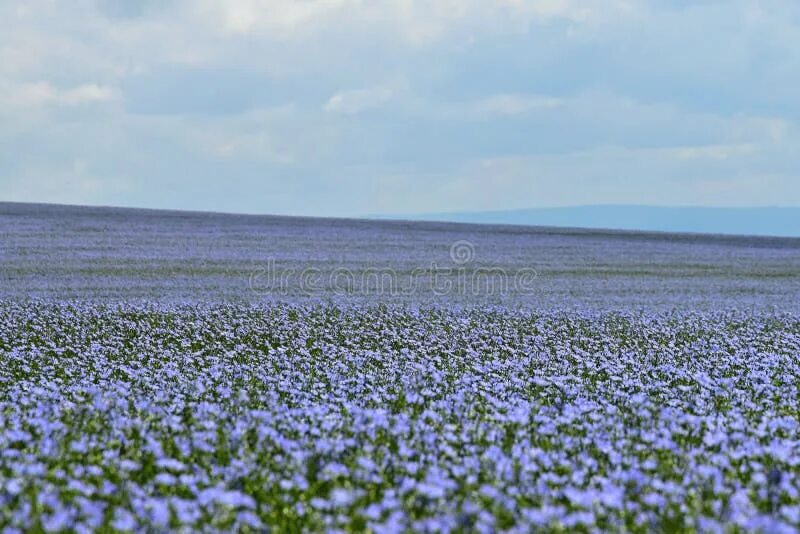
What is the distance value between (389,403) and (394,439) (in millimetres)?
2358

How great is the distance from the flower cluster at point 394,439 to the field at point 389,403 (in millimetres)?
28

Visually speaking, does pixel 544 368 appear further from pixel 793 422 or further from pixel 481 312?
pixel 481 312

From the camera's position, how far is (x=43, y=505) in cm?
487

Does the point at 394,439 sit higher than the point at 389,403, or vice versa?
the point at 394,439

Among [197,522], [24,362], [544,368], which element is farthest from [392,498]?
[24,362]

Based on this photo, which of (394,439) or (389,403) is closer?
(394,439)

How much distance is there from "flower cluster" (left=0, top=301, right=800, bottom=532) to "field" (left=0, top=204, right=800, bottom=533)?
0.09ft

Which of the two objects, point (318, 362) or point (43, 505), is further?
point (318, 362)

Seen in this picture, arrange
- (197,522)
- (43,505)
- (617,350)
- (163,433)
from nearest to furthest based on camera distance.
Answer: (197,522) → (43,505) → (163,433) → (617,350)

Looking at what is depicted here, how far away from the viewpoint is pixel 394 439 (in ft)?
21.3

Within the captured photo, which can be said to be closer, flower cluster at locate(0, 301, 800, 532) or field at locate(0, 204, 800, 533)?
flower cluster at locate(0, 301, 800, 532)

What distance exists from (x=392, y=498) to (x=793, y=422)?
3.80 meters

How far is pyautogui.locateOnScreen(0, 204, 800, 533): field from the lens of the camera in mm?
Result: 4977

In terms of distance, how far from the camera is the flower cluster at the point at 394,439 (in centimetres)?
482
